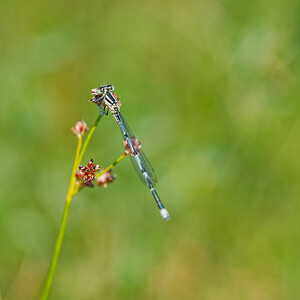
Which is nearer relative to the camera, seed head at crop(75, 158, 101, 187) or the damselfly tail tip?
seed head at crop(75, 158, 101, 187)

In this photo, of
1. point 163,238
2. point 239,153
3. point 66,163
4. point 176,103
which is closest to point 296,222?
point 239,153

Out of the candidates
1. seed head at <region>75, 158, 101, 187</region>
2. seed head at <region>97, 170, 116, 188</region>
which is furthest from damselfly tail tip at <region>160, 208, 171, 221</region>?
seed head at <region>75, 158, 101, 187</region>

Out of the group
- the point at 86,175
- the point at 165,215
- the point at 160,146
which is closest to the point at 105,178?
the point at 86,175

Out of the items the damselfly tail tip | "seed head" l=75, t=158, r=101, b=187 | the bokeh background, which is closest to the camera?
"seed head" l=75, t=158, r=101, b=187

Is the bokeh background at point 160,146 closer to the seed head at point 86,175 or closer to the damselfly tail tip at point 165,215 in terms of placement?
the damselfly tail tip at point 165,215

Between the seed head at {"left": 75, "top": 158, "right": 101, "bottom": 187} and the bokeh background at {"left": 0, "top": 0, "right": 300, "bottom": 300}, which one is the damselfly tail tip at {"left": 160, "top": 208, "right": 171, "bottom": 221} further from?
the bokeh background at {"left": 0, "top": 0, "right": 300, "bottom": 300}

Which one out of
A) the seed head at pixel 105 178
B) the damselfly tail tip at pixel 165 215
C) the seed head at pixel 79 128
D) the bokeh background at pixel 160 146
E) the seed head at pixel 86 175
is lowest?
the seed head at pixel 86 175

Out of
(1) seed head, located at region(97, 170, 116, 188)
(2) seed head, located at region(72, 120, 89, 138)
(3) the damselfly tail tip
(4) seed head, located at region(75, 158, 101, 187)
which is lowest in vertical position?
(4) seed head, located at region(75, 158, 101, 187)

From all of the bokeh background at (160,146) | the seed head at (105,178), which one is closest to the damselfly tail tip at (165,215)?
the seed head at (105,178)

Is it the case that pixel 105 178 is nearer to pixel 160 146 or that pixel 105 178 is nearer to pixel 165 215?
pixel 165 215
